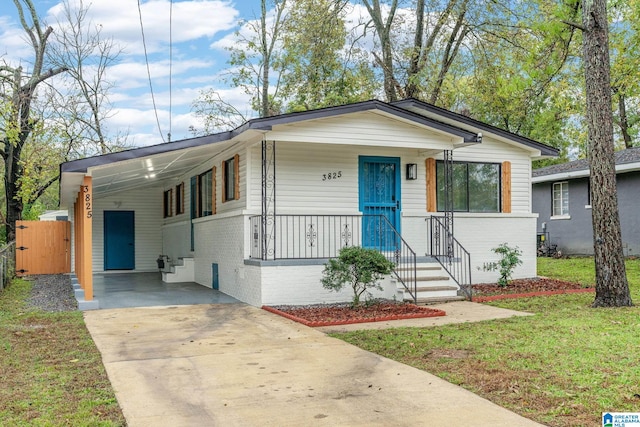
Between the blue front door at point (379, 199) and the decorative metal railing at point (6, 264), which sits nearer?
the blue front door at point (379, 199)

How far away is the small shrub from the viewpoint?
44.3 ft

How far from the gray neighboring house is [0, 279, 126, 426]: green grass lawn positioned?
17323 mm

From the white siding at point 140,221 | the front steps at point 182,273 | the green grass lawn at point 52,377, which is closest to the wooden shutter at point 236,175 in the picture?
the green grass lawn at point 52,377

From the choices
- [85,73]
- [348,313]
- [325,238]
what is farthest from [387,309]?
[85,73]

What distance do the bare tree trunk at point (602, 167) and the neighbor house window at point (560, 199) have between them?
1254cm

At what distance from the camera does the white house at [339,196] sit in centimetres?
1148

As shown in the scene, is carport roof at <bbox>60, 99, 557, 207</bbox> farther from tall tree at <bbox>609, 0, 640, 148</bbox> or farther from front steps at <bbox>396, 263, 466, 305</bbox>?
tall tree at <bbox>609, 0, 640, 148</bbox>

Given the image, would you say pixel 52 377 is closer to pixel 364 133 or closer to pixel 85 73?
pixel 364 133

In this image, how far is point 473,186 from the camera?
48.0ft

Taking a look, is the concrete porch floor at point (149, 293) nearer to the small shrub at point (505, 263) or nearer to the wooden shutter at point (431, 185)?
the wooden shutter at point (431, 185)

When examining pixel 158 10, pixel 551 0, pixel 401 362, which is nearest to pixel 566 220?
pixel 551 0

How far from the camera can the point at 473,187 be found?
14.6m

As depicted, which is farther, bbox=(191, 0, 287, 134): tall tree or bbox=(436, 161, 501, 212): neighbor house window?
bbox=(191, 0, 287, 134): tall tree

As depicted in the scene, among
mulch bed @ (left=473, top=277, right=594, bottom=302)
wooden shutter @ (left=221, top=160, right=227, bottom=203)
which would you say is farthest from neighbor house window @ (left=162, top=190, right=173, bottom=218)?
mulch bed @ (left=473, top=277, right=594, bottom=302)
